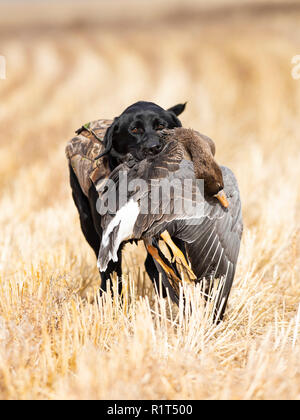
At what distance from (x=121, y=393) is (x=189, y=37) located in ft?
62.8

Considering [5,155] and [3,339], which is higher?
[5,155]

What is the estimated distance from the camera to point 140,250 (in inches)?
187

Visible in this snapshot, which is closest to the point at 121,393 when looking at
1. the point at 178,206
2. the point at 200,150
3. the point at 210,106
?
the point at 178,206

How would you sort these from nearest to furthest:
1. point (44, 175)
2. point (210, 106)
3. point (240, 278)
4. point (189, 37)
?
Answer: point (240, 278), point (44, 175), point (210, 106), point (189, 37)

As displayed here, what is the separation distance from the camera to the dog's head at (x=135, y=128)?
350cm

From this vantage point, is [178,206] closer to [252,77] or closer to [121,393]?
[121,393]

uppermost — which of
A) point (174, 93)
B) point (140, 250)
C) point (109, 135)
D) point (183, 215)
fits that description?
point (174, 93)

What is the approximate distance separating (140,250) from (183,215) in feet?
6.74

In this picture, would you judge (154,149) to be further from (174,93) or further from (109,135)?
(174,93)

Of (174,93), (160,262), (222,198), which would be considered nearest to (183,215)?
(222,198)

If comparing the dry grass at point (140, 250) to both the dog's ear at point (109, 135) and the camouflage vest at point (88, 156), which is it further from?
the dog's ear at point (109, 135)

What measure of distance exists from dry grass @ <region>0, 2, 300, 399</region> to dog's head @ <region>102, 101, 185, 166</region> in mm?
805

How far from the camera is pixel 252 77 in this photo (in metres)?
13.4
